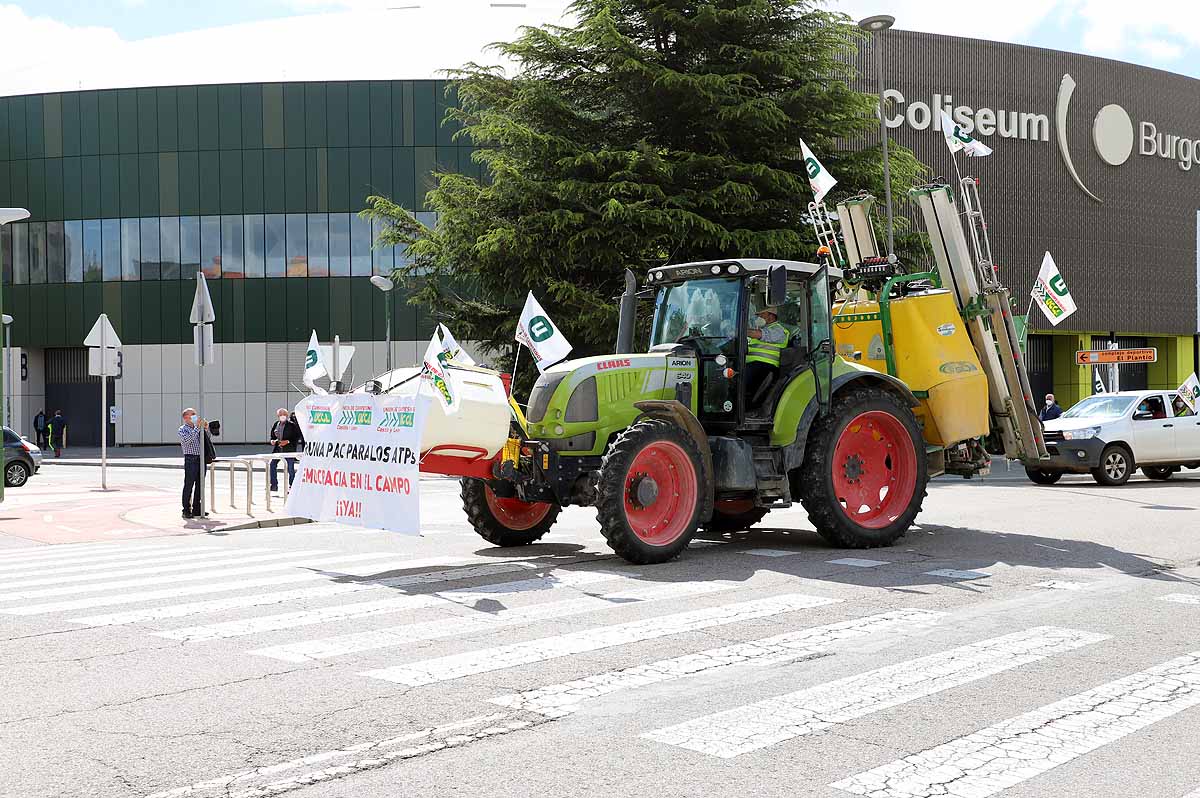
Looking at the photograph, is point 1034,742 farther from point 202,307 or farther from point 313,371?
point 202,307

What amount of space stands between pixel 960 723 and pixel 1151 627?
303 centimetres

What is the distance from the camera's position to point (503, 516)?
12.1 meters

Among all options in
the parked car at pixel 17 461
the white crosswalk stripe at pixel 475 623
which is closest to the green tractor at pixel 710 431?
the white crosswalk stripe at pixel 475 623

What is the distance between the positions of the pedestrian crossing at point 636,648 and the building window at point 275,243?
40.2 meters

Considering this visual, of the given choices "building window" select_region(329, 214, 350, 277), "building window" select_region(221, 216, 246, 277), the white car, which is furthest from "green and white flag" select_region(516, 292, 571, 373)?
"building window" select_region(221, 216, 246, 277)

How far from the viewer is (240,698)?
602cm

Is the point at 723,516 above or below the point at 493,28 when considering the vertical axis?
below

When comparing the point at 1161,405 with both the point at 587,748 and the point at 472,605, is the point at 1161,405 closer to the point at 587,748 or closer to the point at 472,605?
the point at 472,605

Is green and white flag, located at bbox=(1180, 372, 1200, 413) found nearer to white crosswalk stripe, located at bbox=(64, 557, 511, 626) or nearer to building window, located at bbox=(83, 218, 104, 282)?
white crosswalk stripe, located at bbox=(64, 557, 511, 626)

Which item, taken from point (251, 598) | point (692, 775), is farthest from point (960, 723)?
point (251, 598)

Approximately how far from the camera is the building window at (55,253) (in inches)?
2007

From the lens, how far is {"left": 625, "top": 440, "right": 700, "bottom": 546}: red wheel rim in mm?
10516

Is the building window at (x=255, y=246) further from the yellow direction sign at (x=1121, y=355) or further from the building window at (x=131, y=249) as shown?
the yellow direction sign at (x=1121, y=355)

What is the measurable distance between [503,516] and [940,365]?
481cm
